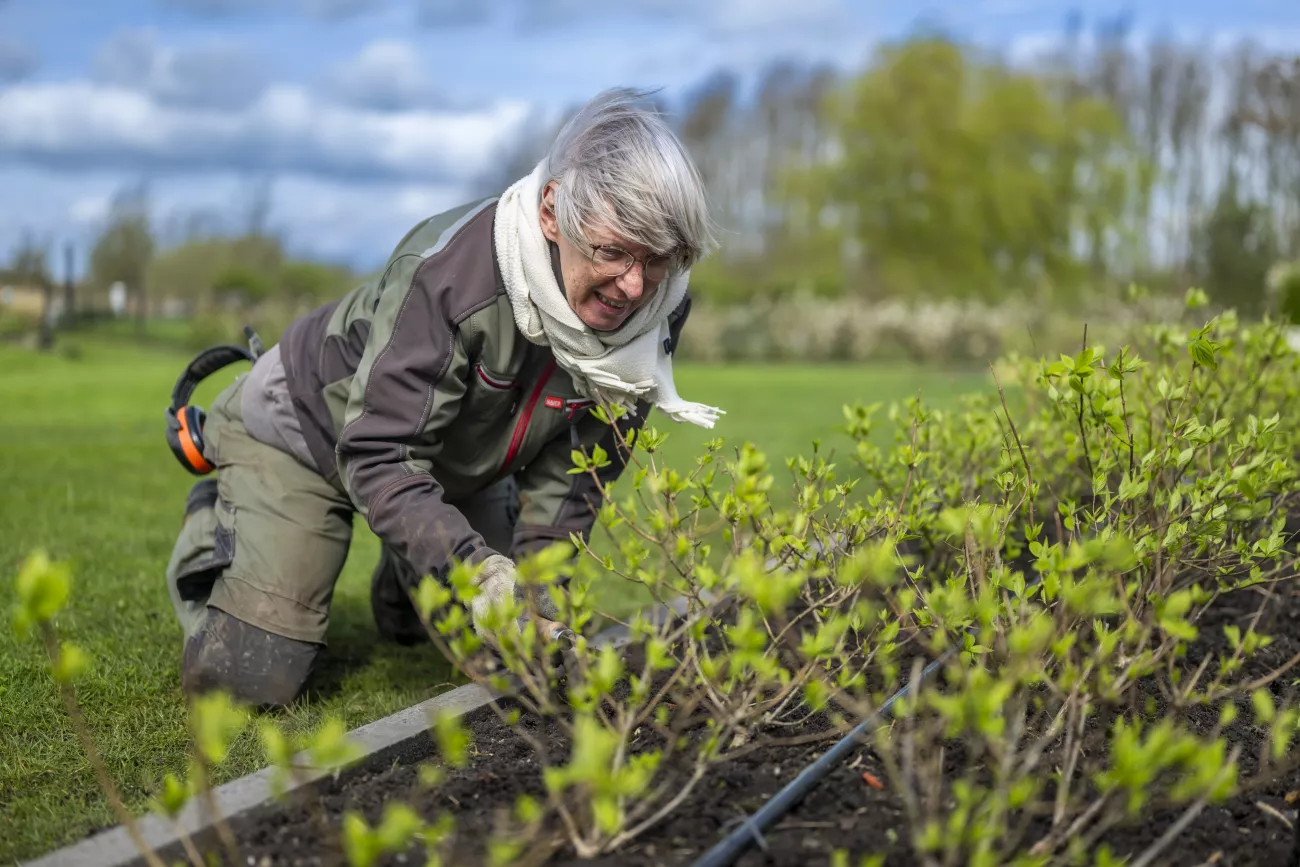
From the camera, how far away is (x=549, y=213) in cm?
305

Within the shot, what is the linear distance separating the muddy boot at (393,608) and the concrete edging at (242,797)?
1.27 meters

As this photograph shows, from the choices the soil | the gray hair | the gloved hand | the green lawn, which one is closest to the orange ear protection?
the green lawn

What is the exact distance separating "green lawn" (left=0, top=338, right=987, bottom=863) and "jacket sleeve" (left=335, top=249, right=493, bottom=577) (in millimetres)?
679

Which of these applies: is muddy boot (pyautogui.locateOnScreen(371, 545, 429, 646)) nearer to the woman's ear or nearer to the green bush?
the green bush

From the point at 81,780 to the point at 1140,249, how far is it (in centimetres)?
4446

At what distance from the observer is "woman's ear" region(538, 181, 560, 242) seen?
3027 mm

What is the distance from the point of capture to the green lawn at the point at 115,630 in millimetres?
2709

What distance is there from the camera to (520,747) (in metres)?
2.60

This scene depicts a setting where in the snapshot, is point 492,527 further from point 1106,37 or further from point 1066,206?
point 1106,37

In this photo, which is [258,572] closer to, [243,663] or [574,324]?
[243,663]

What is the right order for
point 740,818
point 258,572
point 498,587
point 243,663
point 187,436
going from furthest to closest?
point 187,436 < point 258,572 < point 243,663 < point 498,587 < point 740,818

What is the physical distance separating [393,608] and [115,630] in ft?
3.00

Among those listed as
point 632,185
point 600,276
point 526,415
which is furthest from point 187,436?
point 632,185

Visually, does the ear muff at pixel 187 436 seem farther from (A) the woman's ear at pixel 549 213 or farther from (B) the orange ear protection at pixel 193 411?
(A) the woman's ear at pixel 549 213
